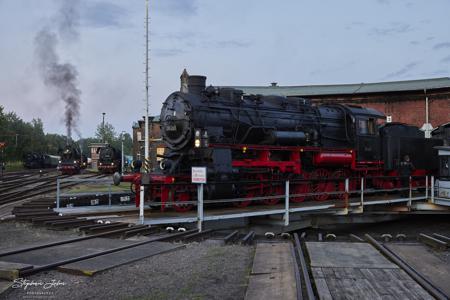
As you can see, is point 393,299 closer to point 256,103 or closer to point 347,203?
point 347,203

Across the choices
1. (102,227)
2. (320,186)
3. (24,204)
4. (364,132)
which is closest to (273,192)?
(320,186)

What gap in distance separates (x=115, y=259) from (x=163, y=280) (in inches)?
51.5

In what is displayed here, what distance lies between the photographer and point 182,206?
1269 centimetres

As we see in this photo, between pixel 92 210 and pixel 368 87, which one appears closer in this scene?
pixel 92 210

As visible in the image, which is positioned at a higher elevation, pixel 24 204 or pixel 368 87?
pixel 368 87

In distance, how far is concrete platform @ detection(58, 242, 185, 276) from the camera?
6.12 meters

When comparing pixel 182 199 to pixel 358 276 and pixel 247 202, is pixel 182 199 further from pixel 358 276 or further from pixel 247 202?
pixel 358 276

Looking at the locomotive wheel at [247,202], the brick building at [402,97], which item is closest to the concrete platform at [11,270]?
the locomotive wheel at [247,202]

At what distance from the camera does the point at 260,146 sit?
14398mm

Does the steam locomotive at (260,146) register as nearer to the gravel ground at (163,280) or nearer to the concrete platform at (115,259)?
the concrete platform at (115,259)

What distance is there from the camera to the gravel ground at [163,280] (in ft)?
17.3

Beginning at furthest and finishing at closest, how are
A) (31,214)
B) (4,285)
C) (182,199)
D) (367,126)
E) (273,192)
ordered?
1. (367,126)
2. (273,192)
3. (182,199)
4. (31,214)
5. (4,285)

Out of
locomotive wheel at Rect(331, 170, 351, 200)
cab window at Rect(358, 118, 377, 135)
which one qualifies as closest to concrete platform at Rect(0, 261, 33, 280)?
locomotive wheel at Rect(331, 170, 351, 200)

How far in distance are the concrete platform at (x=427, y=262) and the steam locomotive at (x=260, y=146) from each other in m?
5.13
